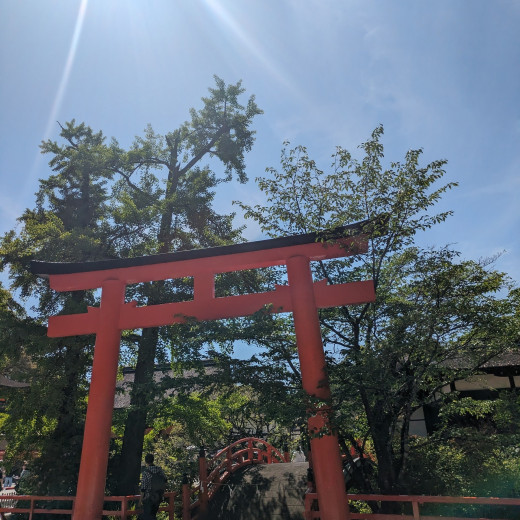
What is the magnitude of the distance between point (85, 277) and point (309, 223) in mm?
4562

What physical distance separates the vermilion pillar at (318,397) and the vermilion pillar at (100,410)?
11.4 feet

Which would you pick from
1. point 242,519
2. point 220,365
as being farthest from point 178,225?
point 242,519

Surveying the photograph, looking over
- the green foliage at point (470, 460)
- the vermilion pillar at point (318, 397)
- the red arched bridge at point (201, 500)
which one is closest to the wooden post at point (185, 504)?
the red arched bridge at point (201, 500)

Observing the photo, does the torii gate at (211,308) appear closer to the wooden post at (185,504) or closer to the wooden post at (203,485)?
the wooden post at (185,504)

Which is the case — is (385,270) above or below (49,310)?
below

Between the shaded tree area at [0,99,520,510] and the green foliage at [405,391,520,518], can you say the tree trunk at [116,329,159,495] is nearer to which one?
the shaded tree area at [0,99,520,510]

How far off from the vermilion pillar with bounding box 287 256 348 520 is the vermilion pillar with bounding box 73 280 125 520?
347 cm

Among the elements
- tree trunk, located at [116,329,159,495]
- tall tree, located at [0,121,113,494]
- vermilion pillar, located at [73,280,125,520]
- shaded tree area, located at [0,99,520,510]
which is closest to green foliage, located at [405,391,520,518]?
shaded tree area, located at [0,99,520,510]

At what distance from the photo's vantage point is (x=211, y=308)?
23.4 ft

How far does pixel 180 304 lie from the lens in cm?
734

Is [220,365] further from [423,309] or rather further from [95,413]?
[423,309]

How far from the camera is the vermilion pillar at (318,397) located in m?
5.56

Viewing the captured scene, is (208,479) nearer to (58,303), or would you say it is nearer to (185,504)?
(185,504)

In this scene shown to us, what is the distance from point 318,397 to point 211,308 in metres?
2.53
